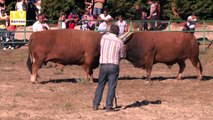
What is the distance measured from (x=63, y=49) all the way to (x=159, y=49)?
273cm

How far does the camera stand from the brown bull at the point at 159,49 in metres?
15.8

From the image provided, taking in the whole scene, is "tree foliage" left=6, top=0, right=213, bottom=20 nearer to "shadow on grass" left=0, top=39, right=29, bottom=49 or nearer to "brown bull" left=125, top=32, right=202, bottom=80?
"shadow on grass" left=0, top=39, right=29, bottom=49

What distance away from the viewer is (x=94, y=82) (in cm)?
1562

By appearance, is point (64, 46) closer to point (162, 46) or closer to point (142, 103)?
point (162, 46)

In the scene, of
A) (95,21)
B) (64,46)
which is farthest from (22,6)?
(64,46)

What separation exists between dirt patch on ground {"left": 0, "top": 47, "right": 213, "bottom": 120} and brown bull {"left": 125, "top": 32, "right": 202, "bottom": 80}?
56cm

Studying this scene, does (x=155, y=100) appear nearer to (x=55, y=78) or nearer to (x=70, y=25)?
(x=55, y=78)

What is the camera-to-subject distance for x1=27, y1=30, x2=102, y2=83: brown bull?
49.8ft

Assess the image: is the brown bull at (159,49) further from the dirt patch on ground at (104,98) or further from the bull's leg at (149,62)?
the dirt patch on ground at (104,98)

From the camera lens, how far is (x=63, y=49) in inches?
598

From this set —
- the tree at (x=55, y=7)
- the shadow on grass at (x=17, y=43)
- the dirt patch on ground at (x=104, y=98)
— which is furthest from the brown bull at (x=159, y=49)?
the tree at (x=55, y=7)

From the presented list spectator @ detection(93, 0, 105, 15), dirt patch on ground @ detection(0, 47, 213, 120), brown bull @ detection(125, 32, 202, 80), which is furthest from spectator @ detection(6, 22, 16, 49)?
brown bull @ detection(125, 32, 202, 80)

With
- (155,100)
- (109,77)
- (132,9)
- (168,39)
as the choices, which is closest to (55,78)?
(168,39)

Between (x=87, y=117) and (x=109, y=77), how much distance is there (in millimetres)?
866
